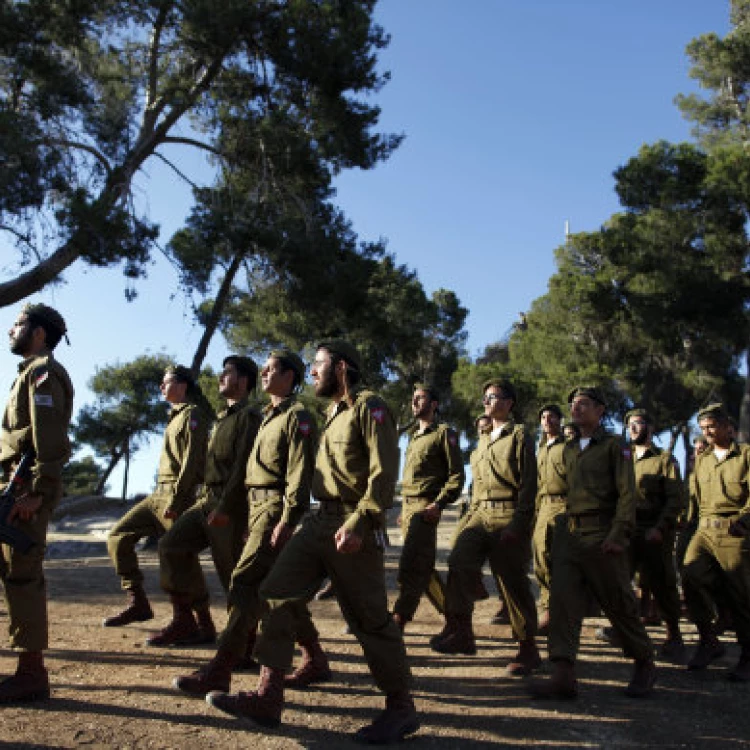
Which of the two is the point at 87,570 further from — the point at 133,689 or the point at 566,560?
the point at 566,560

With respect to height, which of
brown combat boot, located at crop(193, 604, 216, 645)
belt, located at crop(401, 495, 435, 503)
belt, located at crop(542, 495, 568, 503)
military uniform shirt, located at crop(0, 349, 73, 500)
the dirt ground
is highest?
military uniform shirt, located at crop(0, 349, 73, 500)

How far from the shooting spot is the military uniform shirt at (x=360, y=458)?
13.0 feet

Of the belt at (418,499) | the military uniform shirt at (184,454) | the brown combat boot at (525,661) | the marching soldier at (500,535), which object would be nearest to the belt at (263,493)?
the military uniform shirt at (184,454)

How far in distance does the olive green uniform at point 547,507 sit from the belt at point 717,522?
55.9 inches

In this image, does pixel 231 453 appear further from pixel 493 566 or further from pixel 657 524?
pixel 657 524

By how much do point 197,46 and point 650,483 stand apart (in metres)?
11.5

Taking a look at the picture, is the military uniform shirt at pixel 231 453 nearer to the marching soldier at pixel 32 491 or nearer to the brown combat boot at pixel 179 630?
the brown combat boot at pixel 179 630

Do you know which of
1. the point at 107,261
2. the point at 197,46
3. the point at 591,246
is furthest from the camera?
the point at 591,246

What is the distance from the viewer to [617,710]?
4777 millimetres

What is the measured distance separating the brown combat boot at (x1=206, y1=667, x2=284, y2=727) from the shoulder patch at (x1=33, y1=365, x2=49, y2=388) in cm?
204

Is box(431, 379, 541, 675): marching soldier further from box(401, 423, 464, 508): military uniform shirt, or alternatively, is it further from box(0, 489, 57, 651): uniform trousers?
box(0, 489, 57, 651): uniform trousers

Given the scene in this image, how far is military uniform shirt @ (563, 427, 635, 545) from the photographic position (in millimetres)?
5168

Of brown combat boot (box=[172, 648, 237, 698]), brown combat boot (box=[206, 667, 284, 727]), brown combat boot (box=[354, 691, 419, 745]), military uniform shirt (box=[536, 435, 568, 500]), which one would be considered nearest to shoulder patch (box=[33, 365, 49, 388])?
brown combat boot (box=[172, 648, 237, 698])

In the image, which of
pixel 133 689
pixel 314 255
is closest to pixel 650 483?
pixel 133 689
